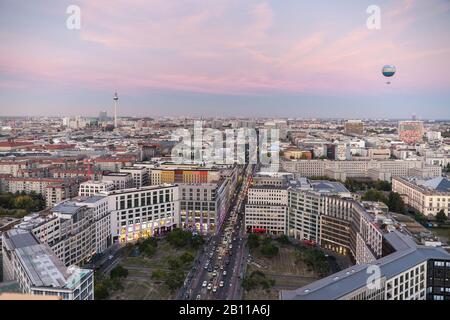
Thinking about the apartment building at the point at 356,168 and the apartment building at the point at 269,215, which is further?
the apartment building at the point at 356,168

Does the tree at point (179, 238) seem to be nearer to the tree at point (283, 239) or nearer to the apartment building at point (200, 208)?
the apartment building at point (200, 208)

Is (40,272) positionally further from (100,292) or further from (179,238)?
(179,238)

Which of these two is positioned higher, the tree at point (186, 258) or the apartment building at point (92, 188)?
the apartment building at point (92, 188)

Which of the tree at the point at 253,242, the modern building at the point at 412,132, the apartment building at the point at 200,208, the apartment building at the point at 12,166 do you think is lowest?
the tree at the point at 253,242

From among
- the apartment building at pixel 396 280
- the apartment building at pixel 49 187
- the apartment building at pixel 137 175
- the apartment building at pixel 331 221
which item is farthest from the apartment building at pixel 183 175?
the apartment building at pixel 396 280

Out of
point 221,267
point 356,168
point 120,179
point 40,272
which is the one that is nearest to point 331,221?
point 221,267

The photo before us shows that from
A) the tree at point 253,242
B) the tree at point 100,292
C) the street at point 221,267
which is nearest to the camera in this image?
the tree at point 100,292
